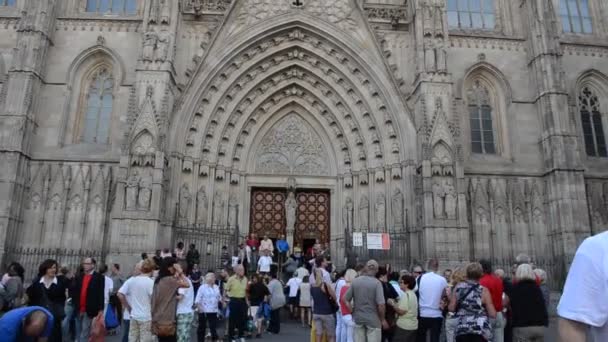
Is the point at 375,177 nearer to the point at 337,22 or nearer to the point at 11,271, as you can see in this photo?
the point at 337,22

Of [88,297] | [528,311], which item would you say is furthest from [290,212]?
[528,311]

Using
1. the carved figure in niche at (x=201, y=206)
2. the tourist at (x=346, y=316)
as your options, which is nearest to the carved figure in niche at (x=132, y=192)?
the carved figure in niche at (x=201, y=206)

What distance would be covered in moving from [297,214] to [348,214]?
248 centimetres

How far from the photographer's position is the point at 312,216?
20.9m

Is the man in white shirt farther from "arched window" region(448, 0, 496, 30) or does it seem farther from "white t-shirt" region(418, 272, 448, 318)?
"arched window" region(448, 0, 496, 30)

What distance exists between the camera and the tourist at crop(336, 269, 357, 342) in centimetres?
722

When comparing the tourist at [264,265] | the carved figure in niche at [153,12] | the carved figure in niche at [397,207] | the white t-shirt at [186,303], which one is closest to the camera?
the white t-shirt at [186,303]

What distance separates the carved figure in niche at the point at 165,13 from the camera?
61.2 ft

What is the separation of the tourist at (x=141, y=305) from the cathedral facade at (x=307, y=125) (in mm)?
10108

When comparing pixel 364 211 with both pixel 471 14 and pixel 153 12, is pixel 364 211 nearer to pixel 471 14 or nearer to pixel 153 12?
pixel 471 14

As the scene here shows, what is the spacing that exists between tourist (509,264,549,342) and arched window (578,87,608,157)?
60.8ft

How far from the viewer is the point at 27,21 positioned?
62.6 ft

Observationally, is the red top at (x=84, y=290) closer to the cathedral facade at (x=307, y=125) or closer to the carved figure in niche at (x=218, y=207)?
the cathedral facade at (x=307, y=125)

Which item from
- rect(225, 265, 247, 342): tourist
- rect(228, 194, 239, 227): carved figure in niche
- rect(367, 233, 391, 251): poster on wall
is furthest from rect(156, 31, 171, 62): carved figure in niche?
rect(225, 265, 247, 342): tourist
